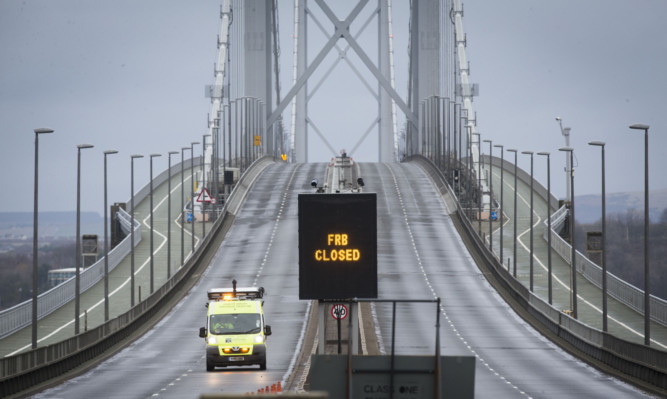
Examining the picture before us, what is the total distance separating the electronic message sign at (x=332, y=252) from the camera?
32.7 metres

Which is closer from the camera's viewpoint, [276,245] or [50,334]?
[50,334]

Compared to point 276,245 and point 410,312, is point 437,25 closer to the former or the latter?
point 276,245

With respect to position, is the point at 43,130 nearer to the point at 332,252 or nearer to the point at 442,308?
the point at 332,252

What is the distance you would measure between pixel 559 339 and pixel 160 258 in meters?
41.6

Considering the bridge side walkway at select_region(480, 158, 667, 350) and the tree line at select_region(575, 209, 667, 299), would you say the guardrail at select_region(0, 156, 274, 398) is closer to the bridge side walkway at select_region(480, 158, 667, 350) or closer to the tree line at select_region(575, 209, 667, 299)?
the bridge side walkway at select_region(480, 158, 667, 350)

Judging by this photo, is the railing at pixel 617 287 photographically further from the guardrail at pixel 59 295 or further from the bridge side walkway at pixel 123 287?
the guardrail at pixel 59 295

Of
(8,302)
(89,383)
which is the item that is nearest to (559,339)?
(89,383)

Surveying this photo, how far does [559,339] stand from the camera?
56.2 metres

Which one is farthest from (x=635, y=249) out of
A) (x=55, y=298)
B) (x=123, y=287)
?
(x=55, y=298)

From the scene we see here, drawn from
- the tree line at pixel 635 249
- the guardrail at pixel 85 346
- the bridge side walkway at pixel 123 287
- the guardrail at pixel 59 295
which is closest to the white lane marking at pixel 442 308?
the guardrail at pixel 85 346

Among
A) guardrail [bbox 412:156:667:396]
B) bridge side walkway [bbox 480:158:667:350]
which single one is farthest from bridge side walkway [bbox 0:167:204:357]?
bridge side walkway [bbox 480:158:667:350]

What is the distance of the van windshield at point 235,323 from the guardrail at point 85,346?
5.16 m

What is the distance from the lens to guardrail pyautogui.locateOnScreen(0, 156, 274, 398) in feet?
120

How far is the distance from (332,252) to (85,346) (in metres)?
17.4
